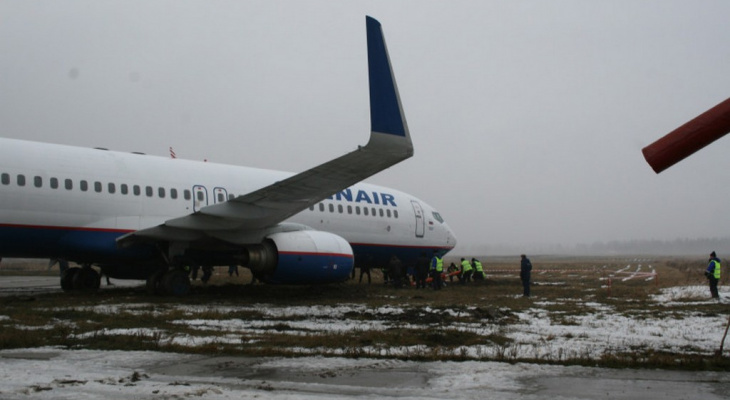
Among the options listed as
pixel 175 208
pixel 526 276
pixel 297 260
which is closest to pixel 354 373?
pixel 297 260

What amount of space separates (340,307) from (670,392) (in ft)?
27.7

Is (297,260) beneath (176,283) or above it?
above

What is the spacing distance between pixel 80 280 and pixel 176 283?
4.25 metres

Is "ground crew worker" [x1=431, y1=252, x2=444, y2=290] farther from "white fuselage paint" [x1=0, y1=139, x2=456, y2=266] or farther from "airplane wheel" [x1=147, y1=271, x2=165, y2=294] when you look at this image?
"airplane wheel" [x1=147, y1=271, x2=165, y2=294]

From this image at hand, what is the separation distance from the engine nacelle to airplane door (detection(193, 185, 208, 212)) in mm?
2108

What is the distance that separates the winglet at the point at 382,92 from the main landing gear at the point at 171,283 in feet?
19.2

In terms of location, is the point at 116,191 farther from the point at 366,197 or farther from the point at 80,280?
the point at 366,197

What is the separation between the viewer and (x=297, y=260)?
14266mm

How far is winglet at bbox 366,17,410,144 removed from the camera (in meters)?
11.4

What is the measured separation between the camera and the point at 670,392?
194 inches

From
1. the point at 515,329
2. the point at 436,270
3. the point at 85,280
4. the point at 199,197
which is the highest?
the point at 199,197

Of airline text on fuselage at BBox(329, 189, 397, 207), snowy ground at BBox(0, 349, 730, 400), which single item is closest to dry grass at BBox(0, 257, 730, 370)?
snowy ground at BBox(0, 349, 730, 400)

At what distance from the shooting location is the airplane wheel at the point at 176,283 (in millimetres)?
14344

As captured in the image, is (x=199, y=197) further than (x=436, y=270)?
No
